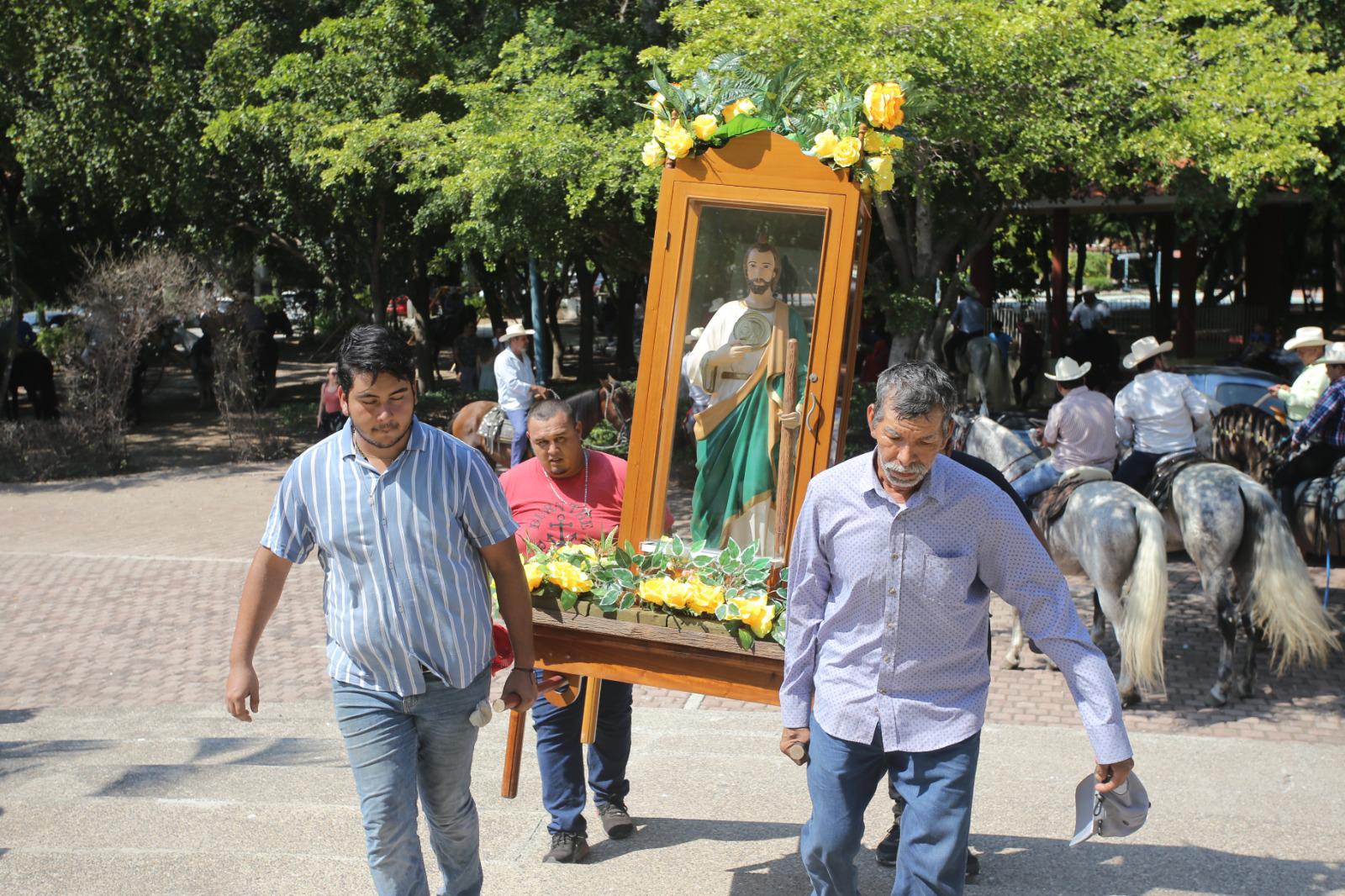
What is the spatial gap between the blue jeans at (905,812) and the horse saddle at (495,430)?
9.11 meters

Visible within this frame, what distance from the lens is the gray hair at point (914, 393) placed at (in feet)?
11.1

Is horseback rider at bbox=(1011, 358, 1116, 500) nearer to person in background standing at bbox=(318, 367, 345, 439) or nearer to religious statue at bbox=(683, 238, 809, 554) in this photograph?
religious statue at bbox=(683, 238, 809, 554)

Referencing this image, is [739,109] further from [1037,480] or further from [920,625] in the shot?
[1037,480]

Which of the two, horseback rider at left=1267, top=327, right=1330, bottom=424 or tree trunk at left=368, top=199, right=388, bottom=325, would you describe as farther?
tree trunk at left=368, top=199, right=388, bottom=325

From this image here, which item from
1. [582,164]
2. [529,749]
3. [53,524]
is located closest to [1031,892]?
[529,749]

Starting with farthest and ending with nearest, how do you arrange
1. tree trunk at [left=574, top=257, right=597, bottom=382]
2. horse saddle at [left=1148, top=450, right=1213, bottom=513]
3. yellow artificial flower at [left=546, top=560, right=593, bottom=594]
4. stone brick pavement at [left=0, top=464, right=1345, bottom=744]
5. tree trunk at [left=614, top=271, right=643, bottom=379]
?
tree trunk at [left=614, top=271, right=643, bottom=379] → tree trunk at [left=574, top=257, right=597, bottom=382] → horse saddle at [left=1148, top=450, right=1213, bottom=513] → stone brick pavement at [left=0, top=464, right=1345, bottom=744] → yellow artificial flower at [left=546, top=560, right=593, bottom=594]

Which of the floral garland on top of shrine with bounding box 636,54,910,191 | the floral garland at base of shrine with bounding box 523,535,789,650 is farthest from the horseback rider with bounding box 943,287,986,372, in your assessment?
the floral garland at base of shrine with bounding box 523,535,789,650

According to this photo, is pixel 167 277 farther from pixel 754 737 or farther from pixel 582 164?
pixel 754 737

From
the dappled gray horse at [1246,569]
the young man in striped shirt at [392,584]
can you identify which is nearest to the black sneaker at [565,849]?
the young man in striped shirt at [392,584]

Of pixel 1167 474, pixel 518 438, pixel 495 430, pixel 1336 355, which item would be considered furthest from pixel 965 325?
pixel 1167 474

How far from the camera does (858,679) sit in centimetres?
351

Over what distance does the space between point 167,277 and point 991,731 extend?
41.7 feet

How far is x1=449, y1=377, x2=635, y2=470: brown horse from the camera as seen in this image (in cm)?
679

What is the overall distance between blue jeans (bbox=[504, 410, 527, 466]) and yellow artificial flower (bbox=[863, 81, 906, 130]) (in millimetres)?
8135
